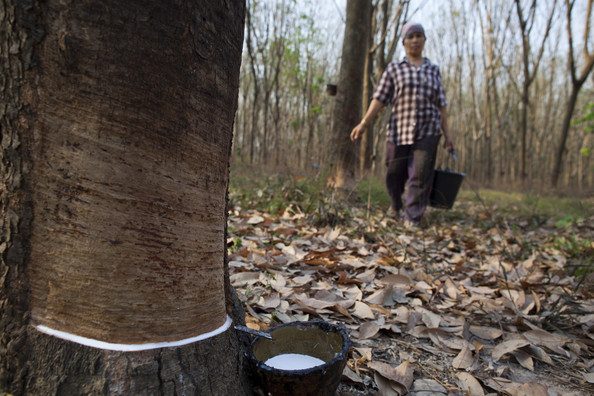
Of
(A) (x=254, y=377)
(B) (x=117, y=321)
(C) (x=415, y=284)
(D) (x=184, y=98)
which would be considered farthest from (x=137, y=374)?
(C) (x=415, y=284)

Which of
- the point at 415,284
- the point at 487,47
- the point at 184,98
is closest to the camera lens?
the point at 184,98

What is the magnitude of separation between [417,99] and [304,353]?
10.8 feet

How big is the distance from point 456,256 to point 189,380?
2615mm

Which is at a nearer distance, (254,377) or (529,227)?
(254,377)

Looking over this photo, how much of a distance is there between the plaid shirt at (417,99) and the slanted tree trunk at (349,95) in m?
0.84

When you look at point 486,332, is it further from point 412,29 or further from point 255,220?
point 412,29

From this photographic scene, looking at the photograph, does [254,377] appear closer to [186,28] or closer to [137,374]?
[137,374]

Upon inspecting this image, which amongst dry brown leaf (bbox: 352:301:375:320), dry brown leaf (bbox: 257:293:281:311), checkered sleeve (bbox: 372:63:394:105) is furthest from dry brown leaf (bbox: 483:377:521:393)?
checkered sleeve (bbox: 372:63:394:105)

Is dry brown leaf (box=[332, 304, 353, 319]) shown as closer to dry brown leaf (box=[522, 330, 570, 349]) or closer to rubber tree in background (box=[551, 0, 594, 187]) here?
dry brown leaf (box=[522, 330, 570, 349])

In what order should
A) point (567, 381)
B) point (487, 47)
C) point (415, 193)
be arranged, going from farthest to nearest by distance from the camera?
1. point (487, 47)
2. point (415, 193)
3. point (567, 381)

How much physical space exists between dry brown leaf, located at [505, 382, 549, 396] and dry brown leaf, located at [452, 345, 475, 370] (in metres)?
0.18

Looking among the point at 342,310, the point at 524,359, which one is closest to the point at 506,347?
the point at 524,359

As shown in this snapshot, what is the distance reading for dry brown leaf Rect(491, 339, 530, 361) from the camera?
1463 mm

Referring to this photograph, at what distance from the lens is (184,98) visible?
2.69ft
